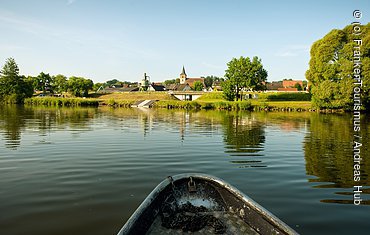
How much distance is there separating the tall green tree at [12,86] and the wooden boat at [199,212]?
340 feet

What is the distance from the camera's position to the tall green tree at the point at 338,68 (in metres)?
47.6

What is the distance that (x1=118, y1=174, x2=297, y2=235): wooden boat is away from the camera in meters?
4.92

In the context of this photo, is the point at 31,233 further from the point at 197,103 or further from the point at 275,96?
the point at 275,96

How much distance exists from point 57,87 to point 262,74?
103m

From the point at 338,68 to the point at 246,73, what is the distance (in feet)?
103

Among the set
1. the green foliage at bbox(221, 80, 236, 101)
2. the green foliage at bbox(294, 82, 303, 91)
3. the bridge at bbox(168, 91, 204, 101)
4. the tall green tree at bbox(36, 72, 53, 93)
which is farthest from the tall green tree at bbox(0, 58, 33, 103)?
the green foliage at bbox(294, 82, 303, 91)

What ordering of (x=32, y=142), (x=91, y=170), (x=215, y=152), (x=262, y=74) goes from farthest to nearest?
(x=262, y=74) → (x=32, y=142) → (x=215, y=152) → (x=91, y=170)

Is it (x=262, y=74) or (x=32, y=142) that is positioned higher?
(x=262, y=74)

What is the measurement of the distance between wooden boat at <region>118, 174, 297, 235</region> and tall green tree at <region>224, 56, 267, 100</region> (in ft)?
243

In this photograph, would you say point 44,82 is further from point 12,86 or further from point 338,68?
point 338,68

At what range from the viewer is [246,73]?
78750 mm

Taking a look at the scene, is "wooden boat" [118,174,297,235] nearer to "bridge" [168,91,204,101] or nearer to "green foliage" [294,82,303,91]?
"bridge" [168,91,204,101]

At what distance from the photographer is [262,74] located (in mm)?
80562

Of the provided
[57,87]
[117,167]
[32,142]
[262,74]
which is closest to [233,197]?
[117,167]
